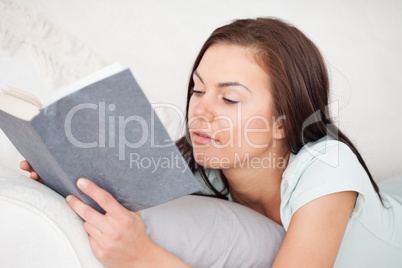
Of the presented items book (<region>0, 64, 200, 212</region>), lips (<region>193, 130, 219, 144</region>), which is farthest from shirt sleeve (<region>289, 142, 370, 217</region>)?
book (<region>0, 64, 200, 212</region>)

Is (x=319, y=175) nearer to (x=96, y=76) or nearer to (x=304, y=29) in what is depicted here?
(x=96, y=76)

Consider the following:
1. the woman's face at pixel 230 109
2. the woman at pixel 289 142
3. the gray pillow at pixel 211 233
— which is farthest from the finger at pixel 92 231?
the woman's face at pixel 230 109

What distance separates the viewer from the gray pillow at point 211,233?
784mm

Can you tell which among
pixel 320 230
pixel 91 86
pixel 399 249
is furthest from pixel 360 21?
pixel 91 86

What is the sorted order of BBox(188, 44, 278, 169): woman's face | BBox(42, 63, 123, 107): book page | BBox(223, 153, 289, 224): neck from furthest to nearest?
BBox(223, 153, 289, 224): neck → BBox(188, 44, 278, 169): woman's face → BBox(42, 63, 123, 107): book page

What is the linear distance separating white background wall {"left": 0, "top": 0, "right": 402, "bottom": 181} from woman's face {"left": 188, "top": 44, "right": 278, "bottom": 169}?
593 mm

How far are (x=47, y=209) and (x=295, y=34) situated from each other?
0.76 m

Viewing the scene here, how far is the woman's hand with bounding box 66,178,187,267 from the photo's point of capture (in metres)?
0.66

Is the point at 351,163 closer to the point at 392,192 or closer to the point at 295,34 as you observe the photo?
the point at 295,34

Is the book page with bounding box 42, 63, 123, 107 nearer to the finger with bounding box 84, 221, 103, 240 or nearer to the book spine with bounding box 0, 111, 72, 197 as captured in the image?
the book spine with bounding box 0, 111, 72, 197

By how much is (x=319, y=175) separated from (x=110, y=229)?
0.50m

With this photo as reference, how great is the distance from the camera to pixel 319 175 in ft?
2.96

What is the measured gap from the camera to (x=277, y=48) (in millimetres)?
990

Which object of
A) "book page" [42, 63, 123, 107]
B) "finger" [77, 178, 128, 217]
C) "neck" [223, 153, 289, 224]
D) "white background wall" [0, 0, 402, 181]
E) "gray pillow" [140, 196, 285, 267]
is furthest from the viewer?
"white background wall" [0, 0, 402, 181]
